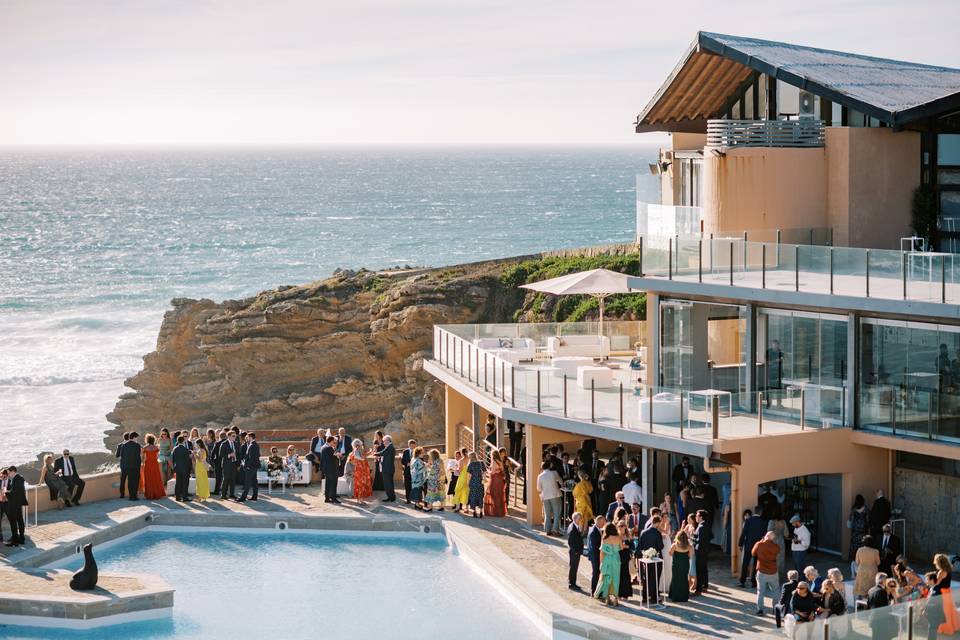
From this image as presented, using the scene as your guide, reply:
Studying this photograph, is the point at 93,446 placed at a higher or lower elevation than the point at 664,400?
lower

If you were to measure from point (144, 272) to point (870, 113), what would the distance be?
101 m

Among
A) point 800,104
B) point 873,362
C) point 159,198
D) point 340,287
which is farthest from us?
point 159,198

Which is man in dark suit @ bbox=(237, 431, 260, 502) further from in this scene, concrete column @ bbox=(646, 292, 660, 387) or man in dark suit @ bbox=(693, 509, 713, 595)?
man in dark suit @ bbox=(693, 509, 713, 595)

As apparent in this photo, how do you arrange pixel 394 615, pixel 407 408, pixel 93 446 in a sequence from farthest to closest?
pixel 93 446 < pixel 407 408 < pixel 394 615

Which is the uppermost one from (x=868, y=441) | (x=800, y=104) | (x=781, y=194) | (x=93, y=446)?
(x=800, y=104)

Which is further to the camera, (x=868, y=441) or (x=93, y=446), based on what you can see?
(x=93, y=446)

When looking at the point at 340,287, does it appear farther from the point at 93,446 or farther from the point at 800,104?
the point at 800,104

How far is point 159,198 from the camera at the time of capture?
194m

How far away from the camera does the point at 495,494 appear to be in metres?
26.8

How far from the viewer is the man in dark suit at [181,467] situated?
91.4 feet

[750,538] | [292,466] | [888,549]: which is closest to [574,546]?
[750,538]

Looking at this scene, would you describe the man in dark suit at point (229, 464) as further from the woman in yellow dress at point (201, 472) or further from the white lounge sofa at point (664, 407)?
the white lounge sofa at point (664, 407)

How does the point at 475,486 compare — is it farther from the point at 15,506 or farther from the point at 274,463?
the point at 15,506

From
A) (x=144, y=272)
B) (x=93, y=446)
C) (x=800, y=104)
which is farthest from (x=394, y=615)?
(x=144, y=272)
